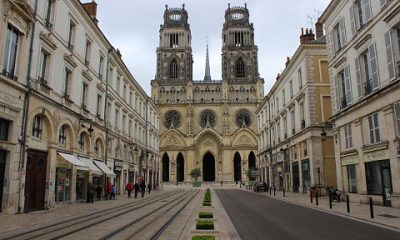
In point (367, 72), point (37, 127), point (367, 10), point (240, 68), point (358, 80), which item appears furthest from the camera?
point (240, 68)

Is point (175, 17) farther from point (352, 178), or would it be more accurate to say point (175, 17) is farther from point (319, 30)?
point (352, 178)

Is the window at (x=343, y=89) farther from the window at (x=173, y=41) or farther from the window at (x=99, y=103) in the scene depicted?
the window at (x=173, y=41)

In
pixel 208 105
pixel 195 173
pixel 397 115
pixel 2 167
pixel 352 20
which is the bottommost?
pixel 2 167

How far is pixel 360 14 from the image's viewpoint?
2117 cm

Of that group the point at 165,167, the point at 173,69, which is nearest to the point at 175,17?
the point at 173,69

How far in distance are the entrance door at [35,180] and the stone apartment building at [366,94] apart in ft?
60.3

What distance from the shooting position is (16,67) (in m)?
→ 16.0

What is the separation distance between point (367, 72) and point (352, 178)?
7080 millimetres

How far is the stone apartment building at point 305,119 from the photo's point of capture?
98.7 feet

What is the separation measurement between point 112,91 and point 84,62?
21.7 feet

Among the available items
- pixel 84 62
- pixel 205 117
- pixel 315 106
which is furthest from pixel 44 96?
pixel 205 117

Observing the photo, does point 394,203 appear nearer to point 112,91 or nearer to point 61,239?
point 61,239

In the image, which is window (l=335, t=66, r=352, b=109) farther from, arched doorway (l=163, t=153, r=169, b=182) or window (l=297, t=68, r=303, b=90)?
arched doorway (l=163, t=153, r=169, b=182)

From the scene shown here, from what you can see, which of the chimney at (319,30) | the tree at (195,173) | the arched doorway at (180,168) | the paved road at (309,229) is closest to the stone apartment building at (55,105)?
the paved road at (309,229)
